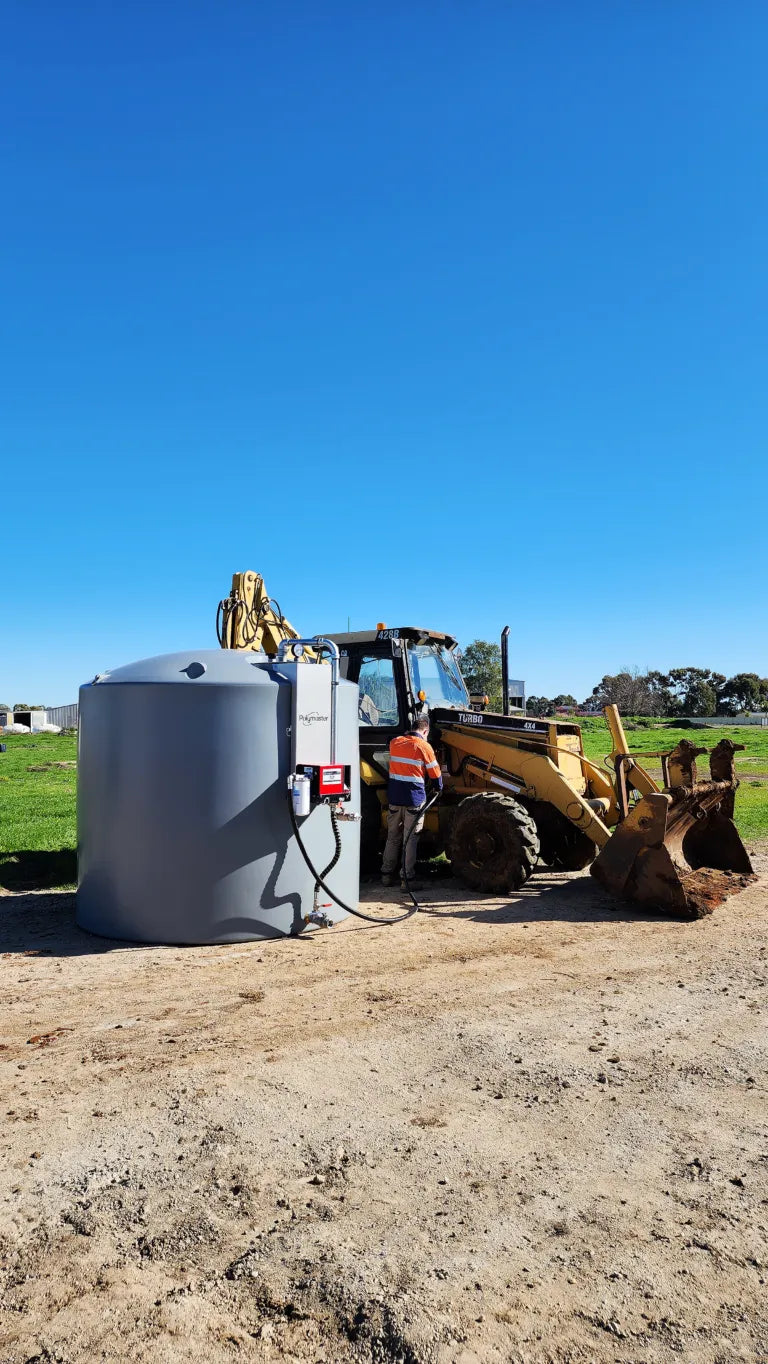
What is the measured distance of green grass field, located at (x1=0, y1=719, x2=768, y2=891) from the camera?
1132 centimetres

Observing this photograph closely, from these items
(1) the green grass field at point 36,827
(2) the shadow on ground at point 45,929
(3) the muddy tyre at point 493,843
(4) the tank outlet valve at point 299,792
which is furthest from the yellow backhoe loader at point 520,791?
(1) the green grass field at point 36,827

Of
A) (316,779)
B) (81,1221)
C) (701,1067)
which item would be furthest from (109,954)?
(701,1067)

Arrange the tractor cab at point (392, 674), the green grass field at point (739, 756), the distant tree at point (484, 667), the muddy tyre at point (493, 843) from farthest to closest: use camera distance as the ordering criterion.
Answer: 1. the distant tree at point (484, 667)
2. the green grass field at point (739, 756)
3. the tractor cab at point (392, 674)
4. the muddy tyre at point (493, 843)

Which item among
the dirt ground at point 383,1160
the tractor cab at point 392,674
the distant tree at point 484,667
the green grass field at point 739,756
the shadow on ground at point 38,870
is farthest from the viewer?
the distant tree at point 484,667

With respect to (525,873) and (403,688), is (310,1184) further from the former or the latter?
(403,688)

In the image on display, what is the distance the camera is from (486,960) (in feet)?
23.6

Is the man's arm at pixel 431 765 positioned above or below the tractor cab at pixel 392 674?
below

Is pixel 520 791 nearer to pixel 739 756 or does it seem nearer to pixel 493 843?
pixel 493 843

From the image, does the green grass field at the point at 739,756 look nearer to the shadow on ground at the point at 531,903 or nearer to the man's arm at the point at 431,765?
the shadow on ground at the point at 531,903

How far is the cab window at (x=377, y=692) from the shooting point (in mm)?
10352

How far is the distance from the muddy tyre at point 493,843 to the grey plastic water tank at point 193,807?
2.24 meters

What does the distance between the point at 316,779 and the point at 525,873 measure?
9.20ft

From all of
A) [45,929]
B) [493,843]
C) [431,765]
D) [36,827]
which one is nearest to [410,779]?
[431,765]

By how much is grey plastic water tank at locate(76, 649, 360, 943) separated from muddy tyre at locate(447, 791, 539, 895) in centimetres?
224
